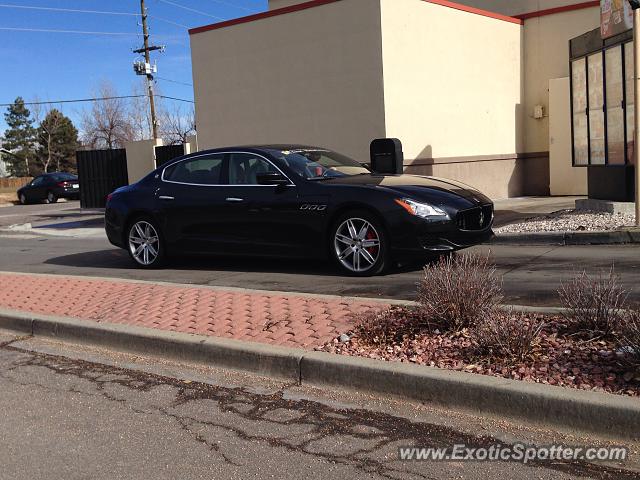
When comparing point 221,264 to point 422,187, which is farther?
point 221,264

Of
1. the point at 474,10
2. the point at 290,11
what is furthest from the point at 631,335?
the point at 474,10

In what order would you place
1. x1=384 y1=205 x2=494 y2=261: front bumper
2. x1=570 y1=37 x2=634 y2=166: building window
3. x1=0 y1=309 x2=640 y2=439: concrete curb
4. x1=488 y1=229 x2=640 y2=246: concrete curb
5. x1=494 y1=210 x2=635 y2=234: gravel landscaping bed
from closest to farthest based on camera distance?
x1=0 y1=309 x2=640 y2=439: concrete curb < x1=384 y1=205 x2=494 y2=261: front bumper < x1=488 y1=229 x2=640 y2=246: concrete curb < x1=494 y1=210 x2=635 y2=234: gravel landscaping bed < x1=570 y1=37 x2=634 y2=166: building window

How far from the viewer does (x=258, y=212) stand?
26.6ft

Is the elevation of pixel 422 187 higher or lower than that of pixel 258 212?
higher

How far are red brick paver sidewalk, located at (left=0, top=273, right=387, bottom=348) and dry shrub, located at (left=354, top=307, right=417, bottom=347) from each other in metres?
0.17

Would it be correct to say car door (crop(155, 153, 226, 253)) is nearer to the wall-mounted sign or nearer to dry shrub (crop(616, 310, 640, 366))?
dry shrub (crop(616, 310, 640, 366))

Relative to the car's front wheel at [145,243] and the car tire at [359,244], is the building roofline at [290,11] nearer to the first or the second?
the car's front wheel at [145,243]

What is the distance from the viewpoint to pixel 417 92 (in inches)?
593

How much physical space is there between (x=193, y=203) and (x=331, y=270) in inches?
80.9

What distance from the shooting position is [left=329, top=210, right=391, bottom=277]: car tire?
7.37m

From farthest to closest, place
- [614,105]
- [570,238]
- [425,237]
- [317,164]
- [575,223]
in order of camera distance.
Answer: [614,105]
[575,223]
[570,238]
[317,164]
[425,237]

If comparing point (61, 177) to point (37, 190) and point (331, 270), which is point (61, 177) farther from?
point (331, 270)

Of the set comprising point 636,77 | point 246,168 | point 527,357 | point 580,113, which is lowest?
point 527,357

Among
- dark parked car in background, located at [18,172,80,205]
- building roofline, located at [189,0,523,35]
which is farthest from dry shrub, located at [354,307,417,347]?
dark parked car in background, located at [18,172,80,205]
